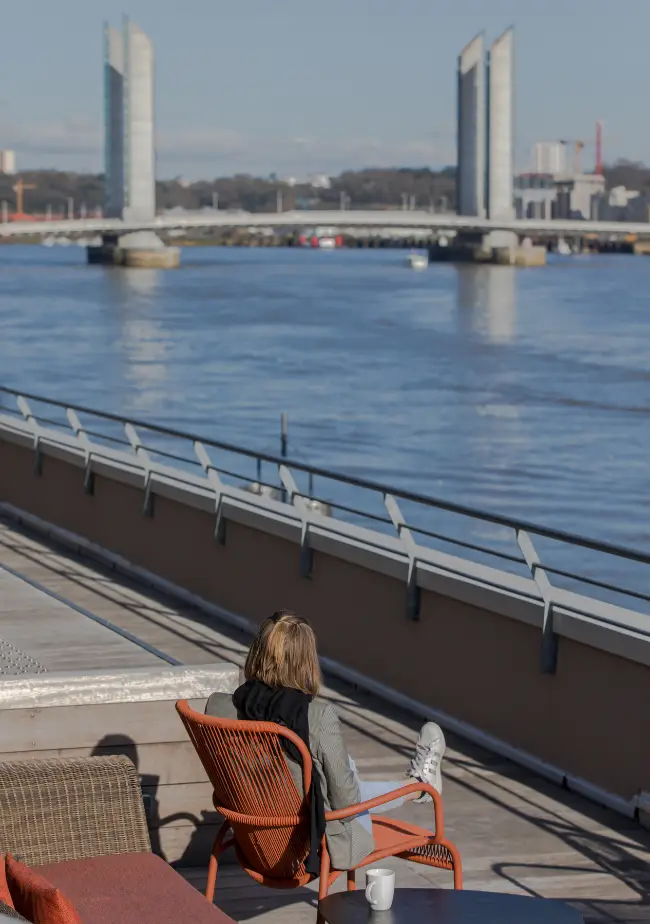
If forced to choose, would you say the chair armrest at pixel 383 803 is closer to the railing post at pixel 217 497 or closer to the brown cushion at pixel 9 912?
the brown cushion at pixel 9 912

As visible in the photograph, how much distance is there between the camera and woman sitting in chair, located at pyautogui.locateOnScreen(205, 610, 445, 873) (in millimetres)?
3359

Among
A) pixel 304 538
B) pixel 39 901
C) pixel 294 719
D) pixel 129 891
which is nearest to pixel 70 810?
pixel 129 891

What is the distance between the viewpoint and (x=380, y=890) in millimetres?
2848

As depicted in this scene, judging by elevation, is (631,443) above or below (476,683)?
below

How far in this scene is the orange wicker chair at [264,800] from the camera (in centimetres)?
334

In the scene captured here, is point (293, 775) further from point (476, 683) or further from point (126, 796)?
point (476, 683)

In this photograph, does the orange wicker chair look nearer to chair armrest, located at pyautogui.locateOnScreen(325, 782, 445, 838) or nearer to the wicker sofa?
chair armrest, located at pyautogui.locateOnScreen(325, 782, 445, 838)

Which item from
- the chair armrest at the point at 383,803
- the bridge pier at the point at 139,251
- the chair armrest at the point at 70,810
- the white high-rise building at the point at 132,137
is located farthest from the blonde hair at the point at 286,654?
the bridge pier at the point at 139,251

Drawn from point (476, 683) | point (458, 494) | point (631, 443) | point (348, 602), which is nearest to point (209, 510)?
point (348, 602)

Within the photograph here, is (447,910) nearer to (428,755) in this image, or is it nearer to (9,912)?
(9,912)

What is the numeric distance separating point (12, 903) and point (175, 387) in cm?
4523

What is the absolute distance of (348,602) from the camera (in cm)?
704

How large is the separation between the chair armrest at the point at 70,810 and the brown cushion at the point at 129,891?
1.9 inches

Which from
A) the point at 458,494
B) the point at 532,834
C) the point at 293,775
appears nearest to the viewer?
the point at 293,775
